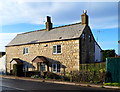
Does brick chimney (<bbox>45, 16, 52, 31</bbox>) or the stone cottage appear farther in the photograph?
brick chimney (<bbox>45, 16, 52, 31</bbox>)

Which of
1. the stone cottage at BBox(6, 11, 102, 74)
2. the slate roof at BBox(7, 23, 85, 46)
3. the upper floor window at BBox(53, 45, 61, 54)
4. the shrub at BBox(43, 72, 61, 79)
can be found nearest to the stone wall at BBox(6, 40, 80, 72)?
the stone cottage at BBox(6, 11, 102, 74)

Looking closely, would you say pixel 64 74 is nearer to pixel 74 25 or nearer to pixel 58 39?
pixel 58 39

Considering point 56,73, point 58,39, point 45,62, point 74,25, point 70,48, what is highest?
point 74,25

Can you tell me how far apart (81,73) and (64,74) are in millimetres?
4212

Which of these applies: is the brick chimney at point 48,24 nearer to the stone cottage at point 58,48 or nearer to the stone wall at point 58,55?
the stone cottage at point 58,48

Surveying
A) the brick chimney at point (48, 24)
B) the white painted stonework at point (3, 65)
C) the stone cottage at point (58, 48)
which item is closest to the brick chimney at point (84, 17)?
the stone cottage at point (58, 48)

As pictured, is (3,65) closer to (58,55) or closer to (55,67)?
(55,67)

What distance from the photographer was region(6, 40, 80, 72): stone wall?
865 inches

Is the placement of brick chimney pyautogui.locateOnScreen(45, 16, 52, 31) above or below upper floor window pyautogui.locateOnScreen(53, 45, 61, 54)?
above

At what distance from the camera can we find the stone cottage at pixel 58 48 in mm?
22203

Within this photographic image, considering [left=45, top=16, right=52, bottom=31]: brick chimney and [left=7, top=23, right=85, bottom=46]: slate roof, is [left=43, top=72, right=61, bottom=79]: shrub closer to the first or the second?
[left=7, top=23, right=85, bottom=46]: slate roof

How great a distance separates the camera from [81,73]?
719 inches

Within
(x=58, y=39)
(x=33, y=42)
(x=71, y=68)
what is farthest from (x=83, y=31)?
(x=33, y=42)

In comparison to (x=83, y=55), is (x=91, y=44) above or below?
above
